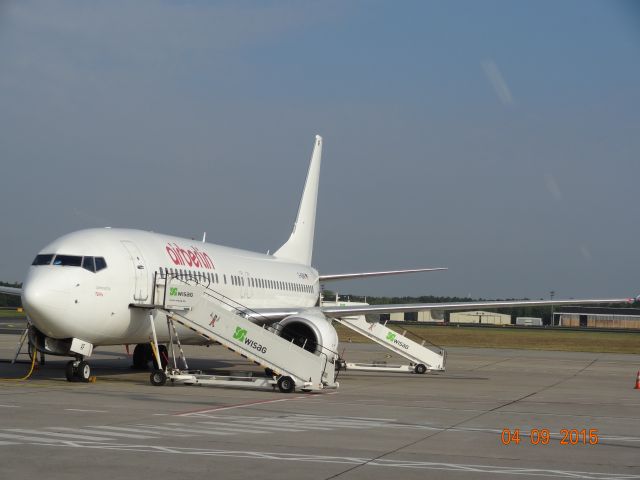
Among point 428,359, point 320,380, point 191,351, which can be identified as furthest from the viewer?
point 191,351

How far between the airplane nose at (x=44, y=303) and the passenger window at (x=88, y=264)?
3.42ft

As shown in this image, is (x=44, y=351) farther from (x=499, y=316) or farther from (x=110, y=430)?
(x=499, y=316)

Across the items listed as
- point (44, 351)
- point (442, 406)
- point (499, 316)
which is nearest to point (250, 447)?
point (442, 406)

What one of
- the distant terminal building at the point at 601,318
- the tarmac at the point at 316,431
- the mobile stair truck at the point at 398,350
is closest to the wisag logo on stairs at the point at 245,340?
the tarmac at the point at 316,431

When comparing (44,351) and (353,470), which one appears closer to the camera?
(353,470)

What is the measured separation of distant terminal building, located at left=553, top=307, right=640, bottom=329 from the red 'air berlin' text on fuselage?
400 feet

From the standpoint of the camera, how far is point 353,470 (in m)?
10.9

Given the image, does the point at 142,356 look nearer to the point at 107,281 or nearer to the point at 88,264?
the point at 107,281

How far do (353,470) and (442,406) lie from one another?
901 centimetres

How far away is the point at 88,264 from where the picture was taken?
2262cm

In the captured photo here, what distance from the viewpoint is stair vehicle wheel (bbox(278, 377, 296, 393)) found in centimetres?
2197

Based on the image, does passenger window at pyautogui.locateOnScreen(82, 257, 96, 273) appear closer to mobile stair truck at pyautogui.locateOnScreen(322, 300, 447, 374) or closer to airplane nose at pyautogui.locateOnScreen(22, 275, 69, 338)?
airplane nose at pyautogui.locateOnScreen(22, 275, 69, 338)
